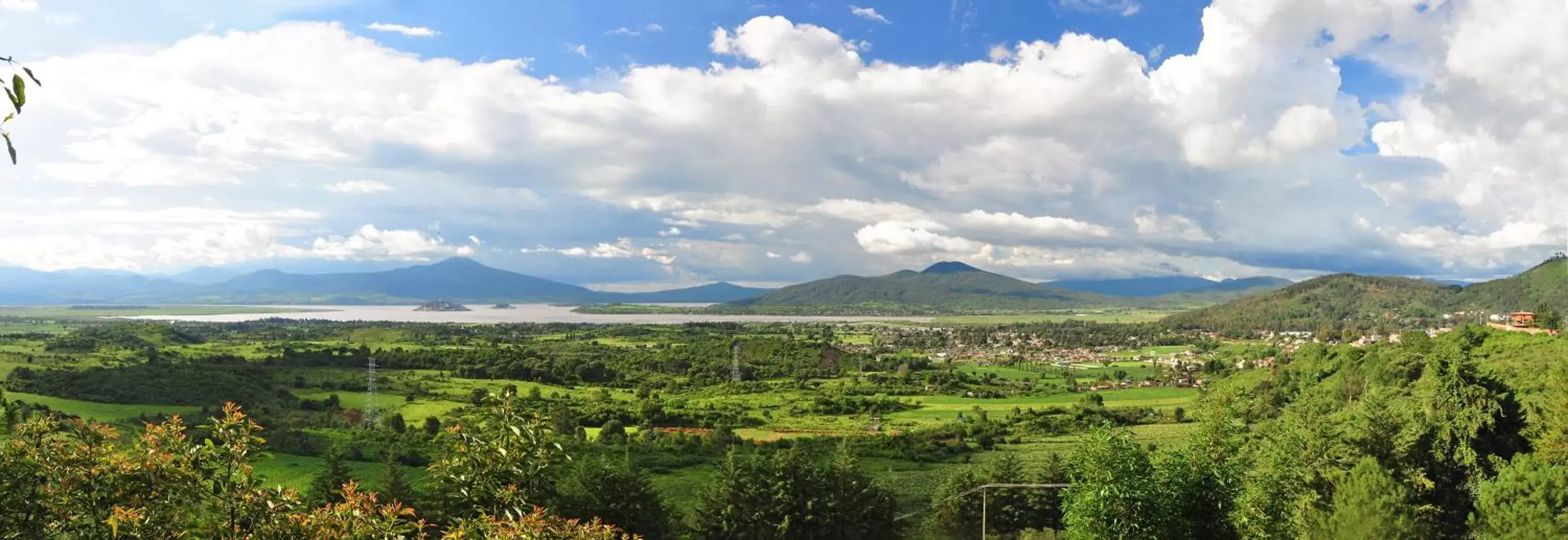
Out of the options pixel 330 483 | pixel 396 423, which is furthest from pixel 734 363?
pixel 330 483

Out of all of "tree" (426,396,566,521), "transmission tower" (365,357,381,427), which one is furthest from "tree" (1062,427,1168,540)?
"transmission tower" (365,357,381,427)

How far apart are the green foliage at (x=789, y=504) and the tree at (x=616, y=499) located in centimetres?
232

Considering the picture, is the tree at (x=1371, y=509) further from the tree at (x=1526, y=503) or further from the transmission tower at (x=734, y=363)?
the transmission tower at (x=734, y=363)

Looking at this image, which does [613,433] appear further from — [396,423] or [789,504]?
[789,504]

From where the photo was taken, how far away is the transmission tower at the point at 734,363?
381ft

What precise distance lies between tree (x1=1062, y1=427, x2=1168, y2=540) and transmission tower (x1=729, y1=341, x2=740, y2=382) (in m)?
89.2

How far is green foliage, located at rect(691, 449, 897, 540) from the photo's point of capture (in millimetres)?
37250

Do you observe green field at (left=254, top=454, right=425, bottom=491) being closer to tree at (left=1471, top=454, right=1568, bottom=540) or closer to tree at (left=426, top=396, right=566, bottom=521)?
tree at (left=426, top=396, right=566, bottom=521)

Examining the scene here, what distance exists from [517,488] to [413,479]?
155 feet

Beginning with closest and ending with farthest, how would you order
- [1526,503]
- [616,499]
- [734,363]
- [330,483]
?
[1526,503], [330,483], [616,499], [734,363]

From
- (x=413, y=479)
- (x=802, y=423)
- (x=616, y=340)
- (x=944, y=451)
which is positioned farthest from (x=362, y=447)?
(x=616, y=340)

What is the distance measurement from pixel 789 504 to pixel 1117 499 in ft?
56.1

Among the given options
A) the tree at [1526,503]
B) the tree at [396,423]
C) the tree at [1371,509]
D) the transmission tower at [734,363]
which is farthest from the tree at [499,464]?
the transmission tower at [734,363]

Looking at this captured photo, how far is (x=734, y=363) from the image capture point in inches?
4705
